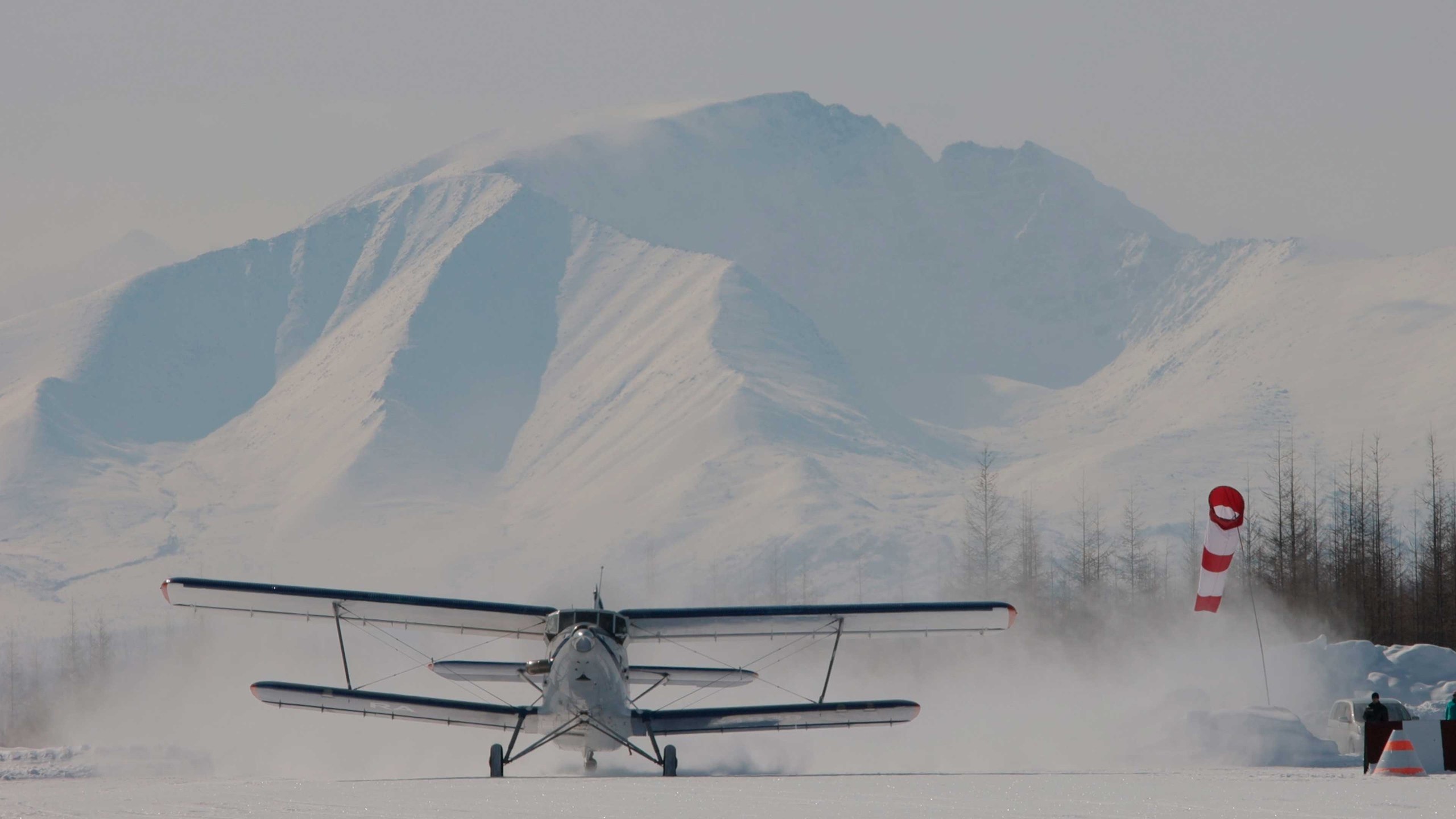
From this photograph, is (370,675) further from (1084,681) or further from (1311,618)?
(1311,618)

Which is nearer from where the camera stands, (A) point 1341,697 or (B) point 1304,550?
(A) point 1341,697

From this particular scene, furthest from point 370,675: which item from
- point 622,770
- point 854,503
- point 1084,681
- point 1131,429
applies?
point 1131,429

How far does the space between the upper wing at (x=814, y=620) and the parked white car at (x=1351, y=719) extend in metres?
6.65

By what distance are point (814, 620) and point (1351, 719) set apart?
32.1 feet

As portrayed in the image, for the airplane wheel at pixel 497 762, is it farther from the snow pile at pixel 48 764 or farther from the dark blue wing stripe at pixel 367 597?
the snow pile at pixel 48 764

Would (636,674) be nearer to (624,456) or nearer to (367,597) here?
(367,597)

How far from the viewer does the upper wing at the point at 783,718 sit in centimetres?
2334

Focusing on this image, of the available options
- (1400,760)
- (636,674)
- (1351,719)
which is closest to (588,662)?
(636,674)

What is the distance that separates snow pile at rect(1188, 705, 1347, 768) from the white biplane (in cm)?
468

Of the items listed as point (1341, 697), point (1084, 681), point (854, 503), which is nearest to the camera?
point (1341, 697)

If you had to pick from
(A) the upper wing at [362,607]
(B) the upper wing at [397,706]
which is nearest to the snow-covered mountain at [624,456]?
(A) the upper wing at [362,607]

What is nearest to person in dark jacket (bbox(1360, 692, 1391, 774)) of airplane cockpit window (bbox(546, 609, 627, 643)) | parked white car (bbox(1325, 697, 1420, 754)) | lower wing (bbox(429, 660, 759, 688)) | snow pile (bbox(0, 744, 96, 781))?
parked white car (bbox(1325, 697, 1420, 754))

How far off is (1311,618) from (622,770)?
45.6 metres

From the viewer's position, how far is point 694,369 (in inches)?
6895
